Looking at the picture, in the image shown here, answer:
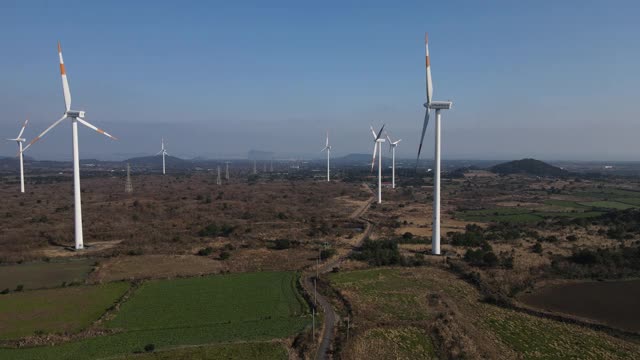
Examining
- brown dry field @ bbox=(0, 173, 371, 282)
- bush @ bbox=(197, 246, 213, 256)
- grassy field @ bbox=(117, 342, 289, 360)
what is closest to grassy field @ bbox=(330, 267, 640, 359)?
grassy field @ bbox=(117, 342, 289, 360)

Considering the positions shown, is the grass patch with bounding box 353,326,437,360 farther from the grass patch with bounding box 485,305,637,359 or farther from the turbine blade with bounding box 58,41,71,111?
the turbine blade with bounding box 58,41,71,111

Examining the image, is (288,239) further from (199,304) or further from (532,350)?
(532,350)

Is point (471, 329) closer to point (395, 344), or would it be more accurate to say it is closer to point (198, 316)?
point (395, 344)

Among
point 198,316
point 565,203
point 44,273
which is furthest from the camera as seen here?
point 565,203

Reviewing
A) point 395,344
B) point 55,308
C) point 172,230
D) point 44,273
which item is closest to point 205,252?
point 44,273

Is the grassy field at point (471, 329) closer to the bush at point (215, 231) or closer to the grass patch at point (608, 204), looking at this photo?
the bush at point (215, 231)

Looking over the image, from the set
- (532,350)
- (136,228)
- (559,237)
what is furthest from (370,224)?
(532,350)
